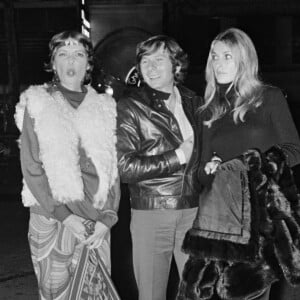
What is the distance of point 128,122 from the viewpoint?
335 cm

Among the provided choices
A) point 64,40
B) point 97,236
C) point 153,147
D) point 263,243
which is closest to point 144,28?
point 64,40

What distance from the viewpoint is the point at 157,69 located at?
3.37m

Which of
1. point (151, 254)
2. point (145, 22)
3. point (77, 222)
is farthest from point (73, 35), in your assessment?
point (145, 22)

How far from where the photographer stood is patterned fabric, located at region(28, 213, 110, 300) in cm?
331

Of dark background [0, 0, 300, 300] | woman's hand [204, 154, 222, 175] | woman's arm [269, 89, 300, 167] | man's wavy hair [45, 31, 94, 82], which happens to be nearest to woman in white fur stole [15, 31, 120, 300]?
man's wavy hair [45, 31, 94, 82]

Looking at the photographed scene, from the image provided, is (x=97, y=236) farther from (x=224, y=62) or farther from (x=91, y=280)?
(x=224, y=62)

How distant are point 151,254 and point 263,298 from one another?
26.2 inches

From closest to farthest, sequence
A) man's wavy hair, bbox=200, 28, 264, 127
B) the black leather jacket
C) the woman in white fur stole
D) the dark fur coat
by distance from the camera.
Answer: the dark fur coat → man's wavy hair, bbox=200, 28, 264, 127 → the woman in white fur stole → the black leather jacket

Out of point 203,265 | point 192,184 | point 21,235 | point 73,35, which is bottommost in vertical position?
point 21,235

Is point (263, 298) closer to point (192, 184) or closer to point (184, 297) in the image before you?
point (184, 297)

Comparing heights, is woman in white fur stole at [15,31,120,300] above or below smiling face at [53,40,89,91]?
below

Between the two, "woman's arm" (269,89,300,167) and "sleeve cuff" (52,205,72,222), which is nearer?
"woman's arm" (269,89,300,167)

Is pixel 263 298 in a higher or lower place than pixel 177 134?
lower

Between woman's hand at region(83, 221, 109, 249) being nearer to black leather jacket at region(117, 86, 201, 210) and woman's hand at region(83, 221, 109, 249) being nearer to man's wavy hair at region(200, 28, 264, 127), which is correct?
black leather jacket at region(117, 86, 201, 210)
